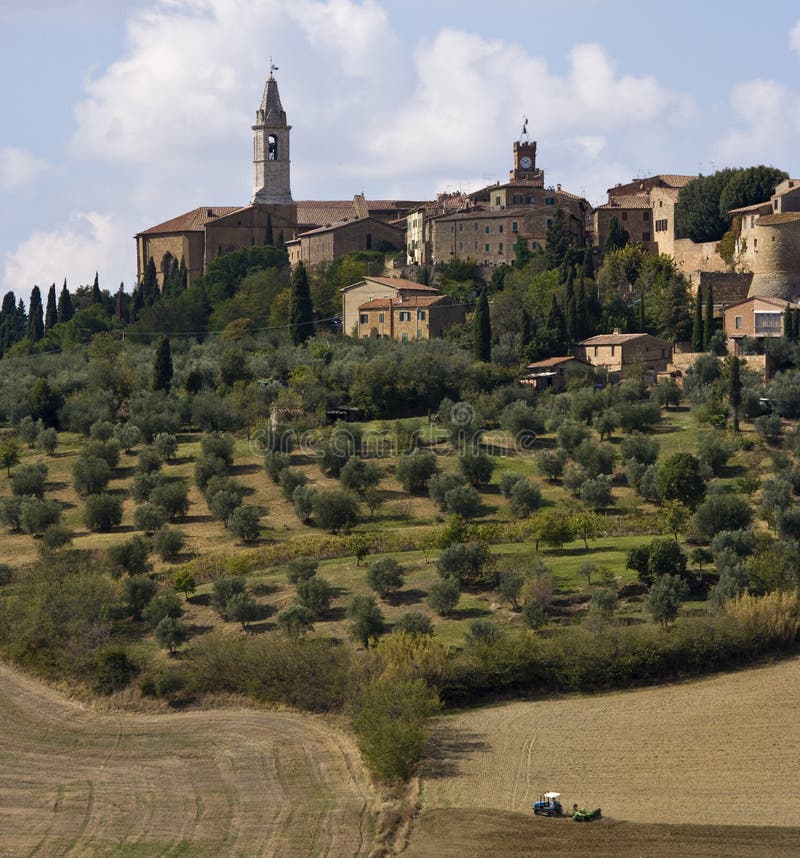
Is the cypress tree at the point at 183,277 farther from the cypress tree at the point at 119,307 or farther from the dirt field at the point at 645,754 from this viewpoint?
the dirt field at the point at 645,754

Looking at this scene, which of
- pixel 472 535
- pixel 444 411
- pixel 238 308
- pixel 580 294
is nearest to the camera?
pixel 472 535

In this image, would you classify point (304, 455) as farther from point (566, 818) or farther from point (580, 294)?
point (566, 818)

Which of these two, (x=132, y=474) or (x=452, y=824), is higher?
(x=132, y=474)

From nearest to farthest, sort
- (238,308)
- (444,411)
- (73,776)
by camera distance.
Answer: (73,776)
(444,411)
(238,308)

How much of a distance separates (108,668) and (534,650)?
1140cm

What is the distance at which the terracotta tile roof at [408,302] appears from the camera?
284 ft

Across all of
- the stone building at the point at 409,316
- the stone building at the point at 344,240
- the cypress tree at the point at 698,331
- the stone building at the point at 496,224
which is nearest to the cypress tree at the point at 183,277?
the stone building at the point at 344,240

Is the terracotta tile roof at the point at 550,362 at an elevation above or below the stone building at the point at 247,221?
below

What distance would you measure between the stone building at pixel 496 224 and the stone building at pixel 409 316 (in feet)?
27.3

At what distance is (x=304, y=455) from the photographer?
227 ft

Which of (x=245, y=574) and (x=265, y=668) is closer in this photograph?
(x=265, y=668)

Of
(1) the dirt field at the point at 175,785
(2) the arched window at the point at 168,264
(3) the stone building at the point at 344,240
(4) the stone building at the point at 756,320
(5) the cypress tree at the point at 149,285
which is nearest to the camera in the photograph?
(1) the dirt field at the point at 175,785

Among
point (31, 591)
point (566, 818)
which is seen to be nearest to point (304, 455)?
point (31, 591)

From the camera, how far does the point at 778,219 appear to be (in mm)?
80438
